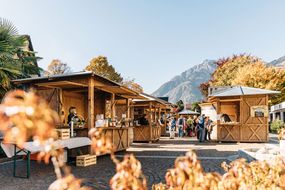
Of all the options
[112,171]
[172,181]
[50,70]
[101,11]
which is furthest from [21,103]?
[50,70]

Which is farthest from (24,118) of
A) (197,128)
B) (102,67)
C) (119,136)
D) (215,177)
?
(102,67)

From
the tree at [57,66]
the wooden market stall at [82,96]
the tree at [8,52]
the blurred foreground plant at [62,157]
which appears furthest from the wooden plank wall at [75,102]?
the tree at [57,66]

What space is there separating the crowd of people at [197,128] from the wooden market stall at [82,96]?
6.53 metres

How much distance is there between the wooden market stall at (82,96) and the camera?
34.0ft

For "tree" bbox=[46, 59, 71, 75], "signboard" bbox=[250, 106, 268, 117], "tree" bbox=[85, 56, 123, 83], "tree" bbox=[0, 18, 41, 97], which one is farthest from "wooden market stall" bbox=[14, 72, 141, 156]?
"tree" bbox=[46, 59, 71, 75]

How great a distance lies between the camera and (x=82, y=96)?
14023 mm

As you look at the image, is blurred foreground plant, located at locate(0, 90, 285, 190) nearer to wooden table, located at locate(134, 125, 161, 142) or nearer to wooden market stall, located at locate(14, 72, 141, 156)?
wooden market stall, located at locate(14, 72, 141, 156)

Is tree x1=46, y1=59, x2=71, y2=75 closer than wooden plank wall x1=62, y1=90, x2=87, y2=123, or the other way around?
wooden plank wall x1=62, y1=90, x2=87, y2=123

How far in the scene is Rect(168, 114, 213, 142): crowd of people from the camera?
19.1m

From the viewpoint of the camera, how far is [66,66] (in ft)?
141

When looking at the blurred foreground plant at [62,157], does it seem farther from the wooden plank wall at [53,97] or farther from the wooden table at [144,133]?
the wooden table at [144,133]

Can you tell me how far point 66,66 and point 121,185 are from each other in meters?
43.2

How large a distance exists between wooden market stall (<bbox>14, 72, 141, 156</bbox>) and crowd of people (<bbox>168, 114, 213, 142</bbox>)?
257 inches

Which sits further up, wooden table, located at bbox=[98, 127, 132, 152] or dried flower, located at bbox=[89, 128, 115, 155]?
dried flower, located at bbox=[89, 128, 115, 155]
